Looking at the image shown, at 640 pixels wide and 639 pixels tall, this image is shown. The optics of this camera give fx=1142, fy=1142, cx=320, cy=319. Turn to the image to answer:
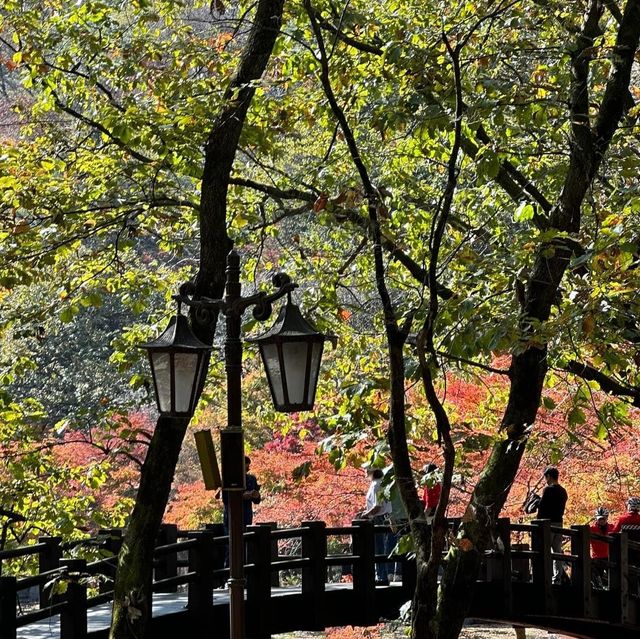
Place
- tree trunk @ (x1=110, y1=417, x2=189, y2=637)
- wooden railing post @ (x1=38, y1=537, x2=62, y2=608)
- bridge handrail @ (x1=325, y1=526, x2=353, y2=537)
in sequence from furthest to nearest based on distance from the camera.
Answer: bridge handrail @ (x1=325, y1=526, x2=353, y2=537) → wooden railing post @ (x1=38, y1=537, x2=62, y2=608) → tree trunk @ (x1=110, y1=417, x2=189, y2=637)

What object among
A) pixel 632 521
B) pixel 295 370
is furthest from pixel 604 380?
pixel 632 521

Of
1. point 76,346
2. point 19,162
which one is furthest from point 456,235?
point 76,346

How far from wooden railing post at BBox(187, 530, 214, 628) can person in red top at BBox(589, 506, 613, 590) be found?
546 cm

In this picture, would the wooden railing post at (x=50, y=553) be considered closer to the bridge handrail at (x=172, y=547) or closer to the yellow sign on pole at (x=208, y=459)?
the bridge handrail at (x=172, y=547)

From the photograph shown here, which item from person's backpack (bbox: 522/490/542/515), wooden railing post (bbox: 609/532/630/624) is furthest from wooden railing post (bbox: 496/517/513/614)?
wooden railing post (bbox: 609/532/630/624)

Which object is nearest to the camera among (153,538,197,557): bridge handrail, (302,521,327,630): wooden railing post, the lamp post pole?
the lamp post pole

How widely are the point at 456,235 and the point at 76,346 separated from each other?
21111mm

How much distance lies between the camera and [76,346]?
106 ft

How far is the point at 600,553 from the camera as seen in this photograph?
1514 centimetres

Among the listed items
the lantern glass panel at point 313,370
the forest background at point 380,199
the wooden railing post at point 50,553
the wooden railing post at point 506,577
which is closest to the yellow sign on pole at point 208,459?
the lantern glass panel at point 313,370

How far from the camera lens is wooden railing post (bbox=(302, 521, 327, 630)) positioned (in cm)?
1277

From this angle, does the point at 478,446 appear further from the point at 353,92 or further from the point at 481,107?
the point at 353,92

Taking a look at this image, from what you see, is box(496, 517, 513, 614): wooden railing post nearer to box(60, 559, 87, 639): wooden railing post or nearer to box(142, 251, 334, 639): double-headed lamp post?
box(60, 559, 87, 639): wooden railing post

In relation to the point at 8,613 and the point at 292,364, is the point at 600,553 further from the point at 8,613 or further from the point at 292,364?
the point at 292,364
